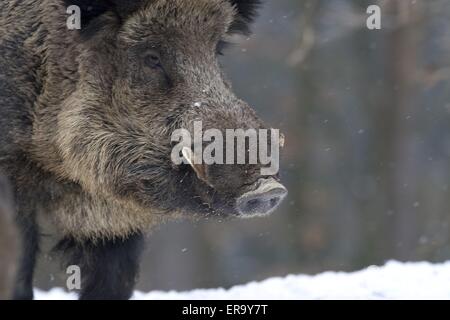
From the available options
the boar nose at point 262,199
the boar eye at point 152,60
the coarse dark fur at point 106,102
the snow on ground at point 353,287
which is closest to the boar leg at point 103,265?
the coarse dark fur at point 106,102

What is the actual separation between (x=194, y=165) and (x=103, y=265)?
1948mm

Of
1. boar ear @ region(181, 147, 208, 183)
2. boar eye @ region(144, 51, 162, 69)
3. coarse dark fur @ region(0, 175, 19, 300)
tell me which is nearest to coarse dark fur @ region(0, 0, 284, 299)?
boar eye @ region(144, 51, 162, 69)

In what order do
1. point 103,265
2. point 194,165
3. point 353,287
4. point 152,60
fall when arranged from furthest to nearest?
point 353,287 → point 103,265 → point 152,60 → point 194,165

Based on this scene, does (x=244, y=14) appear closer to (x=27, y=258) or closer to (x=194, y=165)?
(x=194, y=165)

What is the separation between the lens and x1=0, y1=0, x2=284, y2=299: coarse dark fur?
643 cm

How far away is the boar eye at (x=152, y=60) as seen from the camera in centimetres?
654

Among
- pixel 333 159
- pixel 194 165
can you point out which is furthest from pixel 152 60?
pixel 333 159

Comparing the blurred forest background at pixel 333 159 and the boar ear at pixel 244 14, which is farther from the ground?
the blurred forest background at pixel 333 159

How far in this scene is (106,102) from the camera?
6.70 m

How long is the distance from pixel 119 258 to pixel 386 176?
10.7 m

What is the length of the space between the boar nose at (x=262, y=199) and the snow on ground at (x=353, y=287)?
6.92 ft

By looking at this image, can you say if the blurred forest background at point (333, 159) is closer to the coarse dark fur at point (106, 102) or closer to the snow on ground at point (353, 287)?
the snow on ground at point (353, 287)

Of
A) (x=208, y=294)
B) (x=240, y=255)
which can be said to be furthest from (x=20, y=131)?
(x=240, y=255)
